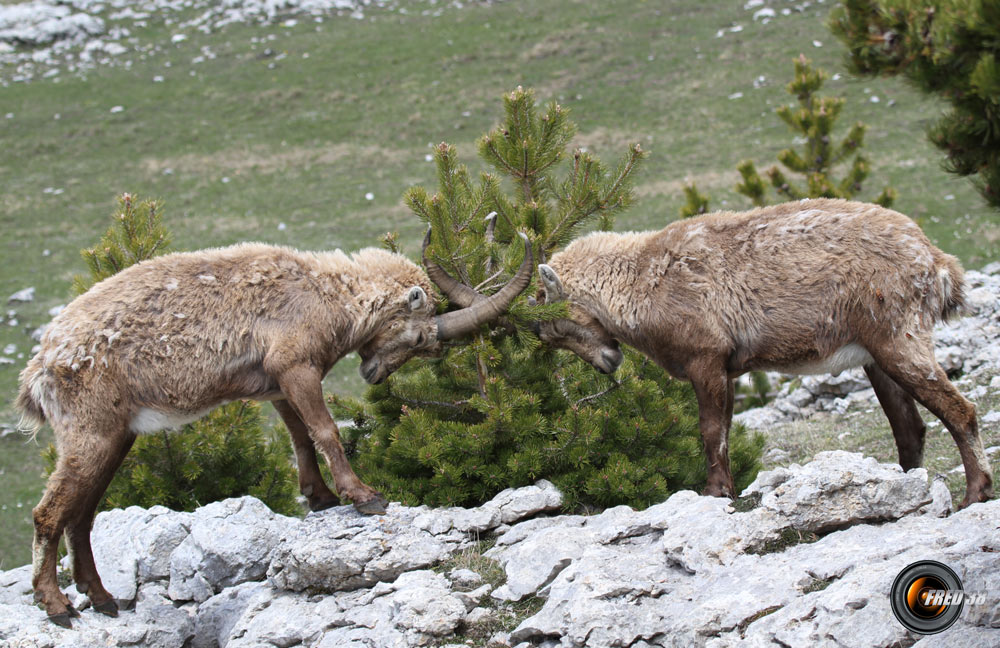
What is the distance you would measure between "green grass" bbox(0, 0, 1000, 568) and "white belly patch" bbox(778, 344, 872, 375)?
16067mm

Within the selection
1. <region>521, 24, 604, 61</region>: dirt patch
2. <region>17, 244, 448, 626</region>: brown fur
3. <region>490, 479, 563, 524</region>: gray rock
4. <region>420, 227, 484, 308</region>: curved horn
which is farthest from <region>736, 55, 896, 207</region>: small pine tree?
<region>521, 24, 604, 61</region>: dirt patch

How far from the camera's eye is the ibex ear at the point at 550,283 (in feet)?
30.0

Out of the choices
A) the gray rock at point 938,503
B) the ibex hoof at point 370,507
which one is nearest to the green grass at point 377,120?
the ibex hoof at point 370,507

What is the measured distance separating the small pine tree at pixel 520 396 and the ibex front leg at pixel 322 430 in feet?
2.05

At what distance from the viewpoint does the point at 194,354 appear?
8336 millimetres

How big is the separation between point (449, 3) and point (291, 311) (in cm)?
4299

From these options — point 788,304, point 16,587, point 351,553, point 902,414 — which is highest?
point 788,304

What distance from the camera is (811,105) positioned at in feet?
59.6

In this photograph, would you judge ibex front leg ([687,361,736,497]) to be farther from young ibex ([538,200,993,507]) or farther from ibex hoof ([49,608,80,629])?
ibex hoof ([49,608,80,629])

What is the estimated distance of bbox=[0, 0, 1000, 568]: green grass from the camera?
3019cm

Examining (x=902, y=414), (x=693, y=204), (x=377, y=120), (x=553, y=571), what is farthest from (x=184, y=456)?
(x=377, y=120)

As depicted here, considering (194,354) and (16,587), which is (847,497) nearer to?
(194,354)

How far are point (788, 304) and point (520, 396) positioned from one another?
2.46 m

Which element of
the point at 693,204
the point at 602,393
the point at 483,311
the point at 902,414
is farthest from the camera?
the point at 693,204
